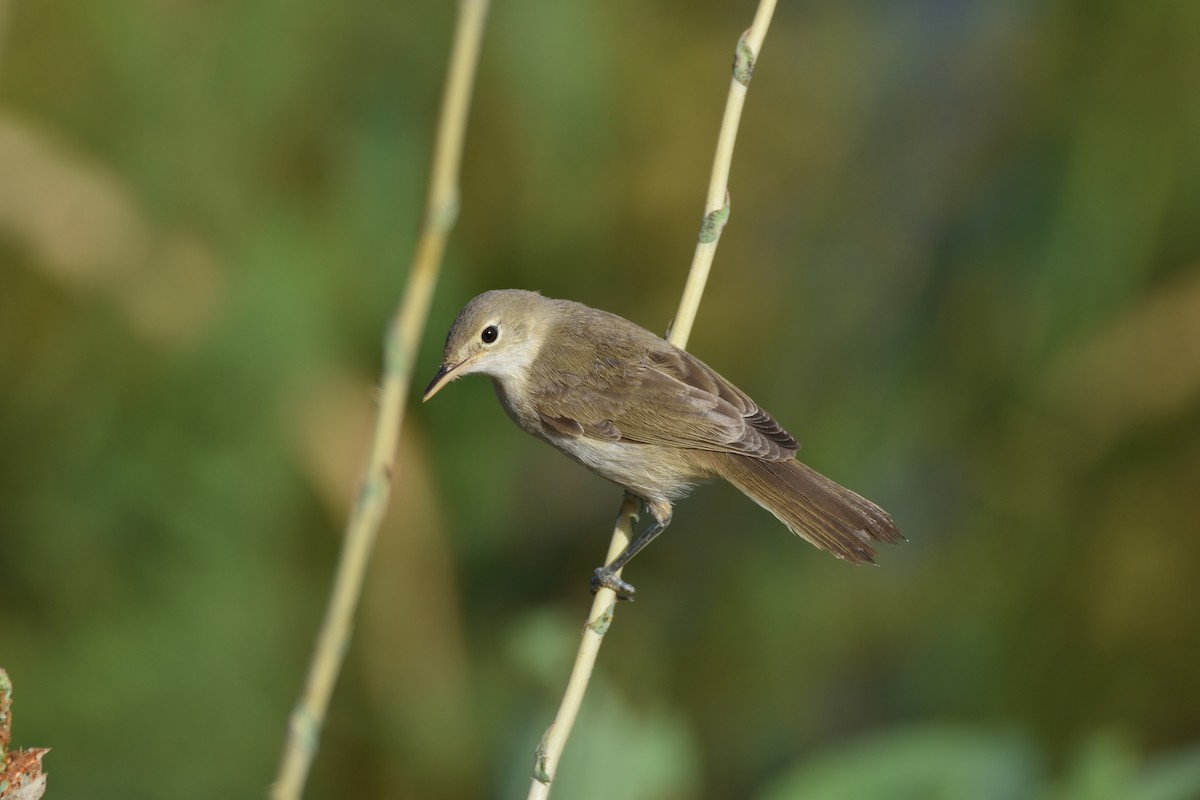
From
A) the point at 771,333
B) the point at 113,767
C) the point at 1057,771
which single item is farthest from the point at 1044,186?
the point at 113,767

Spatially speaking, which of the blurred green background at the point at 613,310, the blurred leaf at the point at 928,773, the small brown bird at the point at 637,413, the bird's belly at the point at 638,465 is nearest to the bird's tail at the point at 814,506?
the small brown bird at the point at 637,413

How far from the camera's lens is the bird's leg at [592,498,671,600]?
9.62 feet

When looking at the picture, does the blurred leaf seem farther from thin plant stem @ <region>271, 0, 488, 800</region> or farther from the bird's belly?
thin plant stem @ <region>271, 0, 488, 800</region>

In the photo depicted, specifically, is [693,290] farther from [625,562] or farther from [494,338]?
[494,338]

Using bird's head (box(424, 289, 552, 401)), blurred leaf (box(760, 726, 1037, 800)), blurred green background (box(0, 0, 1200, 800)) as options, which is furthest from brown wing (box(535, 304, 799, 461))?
blurred green background (box(0, 0, 1200, 800))

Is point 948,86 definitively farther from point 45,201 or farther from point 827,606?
point 45,201

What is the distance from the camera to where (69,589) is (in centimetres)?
439

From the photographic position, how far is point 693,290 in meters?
2.71

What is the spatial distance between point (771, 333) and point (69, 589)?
2.81 meters

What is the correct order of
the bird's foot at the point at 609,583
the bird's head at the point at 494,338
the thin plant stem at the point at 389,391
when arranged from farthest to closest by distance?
1. the bird's head at the point at 494,338
2. the bird's foot at the point at 609,583
3. the thin plant stem at the point at 389,391

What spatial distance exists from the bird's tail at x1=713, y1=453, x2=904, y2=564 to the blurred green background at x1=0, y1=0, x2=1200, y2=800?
1170 millimetres

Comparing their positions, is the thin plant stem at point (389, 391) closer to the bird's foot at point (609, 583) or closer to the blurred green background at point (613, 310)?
the bird's foot at point (609, 583)

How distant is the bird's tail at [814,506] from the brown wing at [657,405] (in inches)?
1.7

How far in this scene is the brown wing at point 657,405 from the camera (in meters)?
3.35
